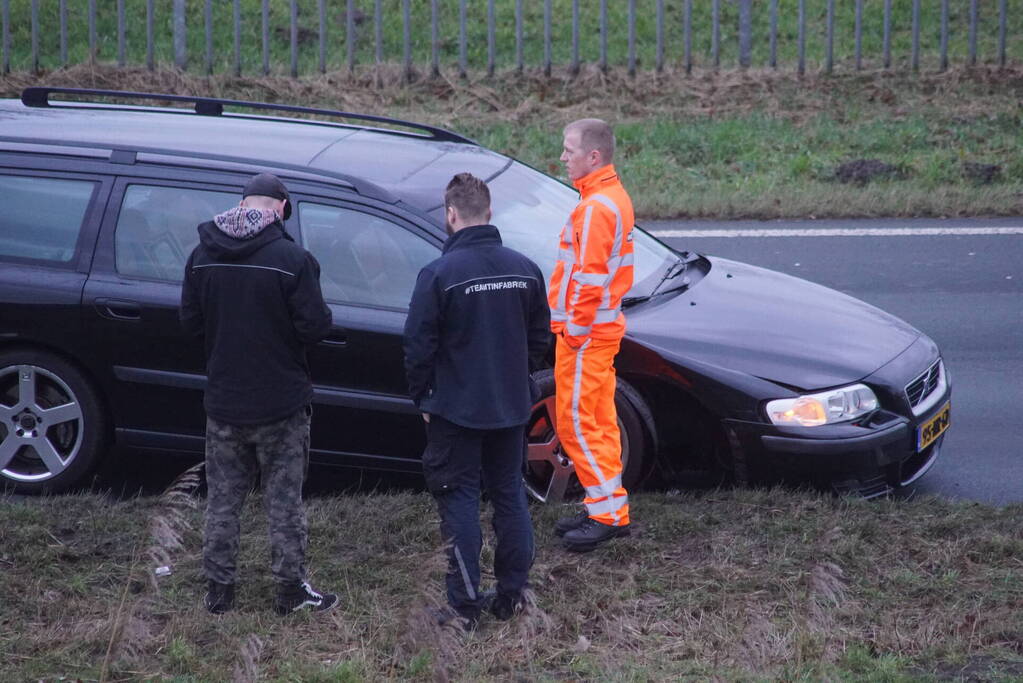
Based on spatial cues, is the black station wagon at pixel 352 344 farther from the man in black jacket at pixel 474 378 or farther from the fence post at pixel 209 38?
the fence post at pixel 209 38

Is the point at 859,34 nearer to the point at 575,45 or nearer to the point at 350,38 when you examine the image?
the point at 575,45

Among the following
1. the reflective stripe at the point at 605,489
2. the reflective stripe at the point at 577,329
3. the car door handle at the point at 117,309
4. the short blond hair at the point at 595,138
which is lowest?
the reflective stripe at the point at 605,489

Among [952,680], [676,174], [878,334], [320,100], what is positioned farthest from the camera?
[320,100]

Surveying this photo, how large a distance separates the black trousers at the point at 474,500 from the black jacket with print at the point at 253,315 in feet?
1.84

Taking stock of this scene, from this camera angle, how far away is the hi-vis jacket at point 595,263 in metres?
5.38

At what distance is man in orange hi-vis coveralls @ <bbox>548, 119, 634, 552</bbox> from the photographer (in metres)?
5.39

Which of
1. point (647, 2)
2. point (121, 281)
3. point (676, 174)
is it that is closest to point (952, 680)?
point (121, 281)

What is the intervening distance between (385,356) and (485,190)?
1.41 m

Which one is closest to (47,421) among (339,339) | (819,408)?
(339,339)

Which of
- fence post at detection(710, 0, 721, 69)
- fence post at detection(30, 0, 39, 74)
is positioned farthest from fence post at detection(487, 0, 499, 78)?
fence post at detection(30, 0, 39, 74)

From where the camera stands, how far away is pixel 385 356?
5.92 metres

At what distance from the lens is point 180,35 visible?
54.6ft

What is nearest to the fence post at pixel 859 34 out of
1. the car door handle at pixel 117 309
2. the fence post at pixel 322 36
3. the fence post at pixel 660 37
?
the fence post at pixel 660 37

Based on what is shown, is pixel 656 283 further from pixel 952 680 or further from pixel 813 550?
pixel 952 680
